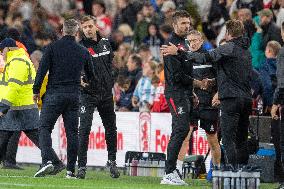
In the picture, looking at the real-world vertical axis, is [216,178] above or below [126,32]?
below

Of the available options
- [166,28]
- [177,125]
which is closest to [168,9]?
[166,28]

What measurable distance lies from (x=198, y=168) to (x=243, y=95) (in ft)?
11.3

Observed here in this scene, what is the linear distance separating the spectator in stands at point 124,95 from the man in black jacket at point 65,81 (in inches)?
243

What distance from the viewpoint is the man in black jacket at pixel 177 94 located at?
60.3 feet

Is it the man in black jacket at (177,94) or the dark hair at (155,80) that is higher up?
the dark hair at (155,80)

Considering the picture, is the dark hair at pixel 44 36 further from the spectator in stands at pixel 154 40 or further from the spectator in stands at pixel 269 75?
the spectator in stands at pixel 269 75

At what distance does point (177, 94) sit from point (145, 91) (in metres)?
6.08

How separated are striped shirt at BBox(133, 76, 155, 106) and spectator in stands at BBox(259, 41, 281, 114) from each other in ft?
8.80

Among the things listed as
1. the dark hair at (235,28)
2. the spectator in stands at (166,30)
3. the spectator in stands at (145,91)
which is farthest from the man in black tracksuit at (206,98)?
the spectator in stands at (166,30)

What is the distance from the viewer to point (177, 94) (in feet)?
60.7

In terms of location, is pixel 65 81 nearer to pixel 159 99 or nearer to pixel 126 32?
pixel 159 99

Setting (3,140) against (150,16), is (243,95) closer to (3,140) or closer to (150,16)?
(3,140)

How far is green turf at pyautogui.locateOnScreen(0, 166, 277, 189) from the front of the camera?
57.1 ft

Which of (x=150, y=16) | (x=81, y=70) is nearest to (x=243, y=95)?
(x=81, y=70)
